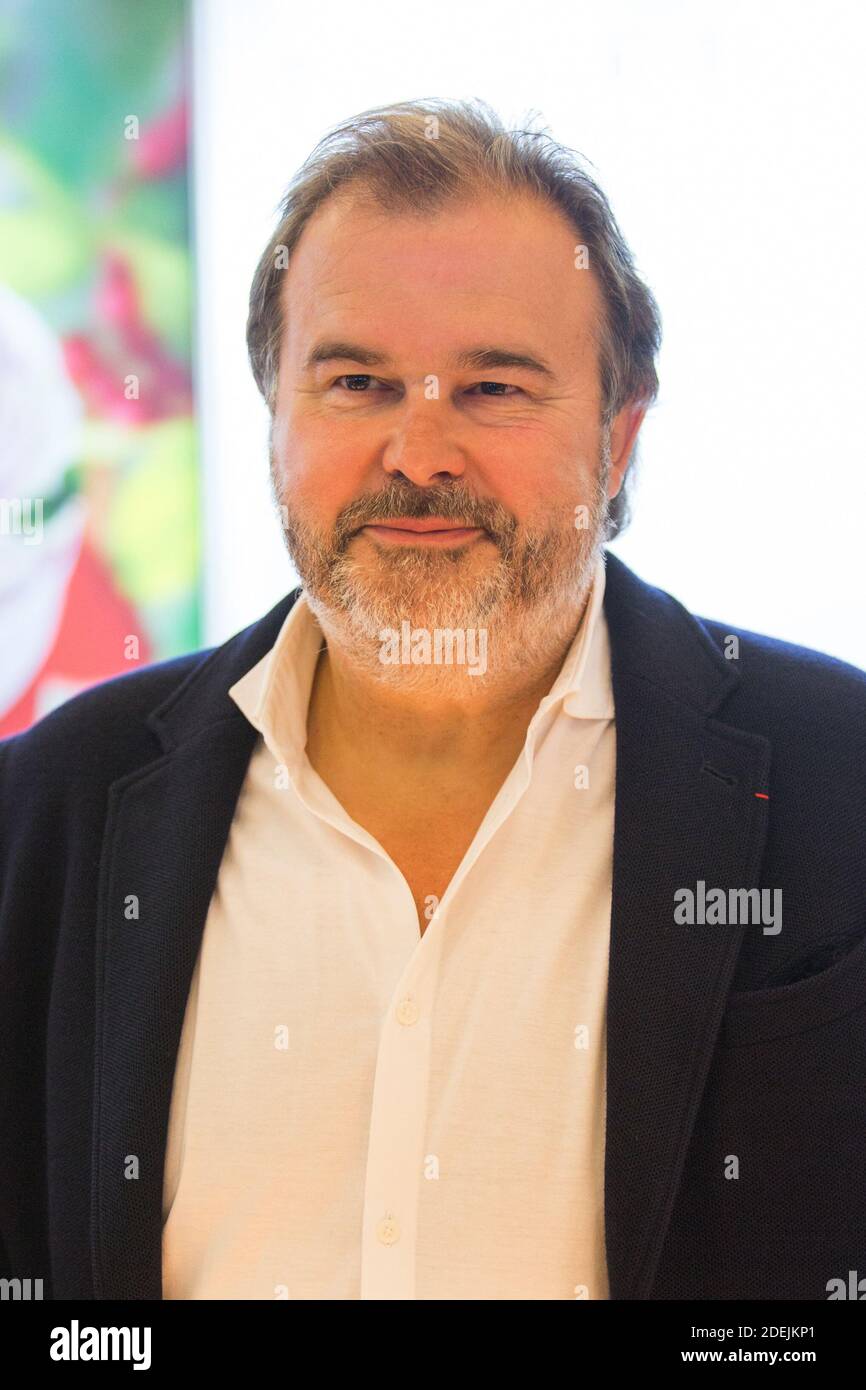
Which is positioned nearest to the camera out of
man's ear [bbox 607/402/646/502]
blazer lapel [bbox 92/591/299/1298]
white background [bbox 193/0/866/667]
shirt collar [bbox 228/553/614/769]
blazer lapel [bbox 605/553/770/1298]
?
blazer lapel [bbox 605/553/770/1298]

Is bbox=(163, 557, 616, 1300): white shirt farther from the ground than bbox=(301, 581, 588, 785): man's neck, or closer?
closer

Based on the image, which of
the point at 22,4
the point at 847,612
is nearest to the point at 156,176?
the point at 22,4

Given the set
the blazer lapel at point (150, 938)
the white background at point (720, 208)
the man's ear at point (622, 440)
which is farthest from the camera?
the white background at point (720, 208)

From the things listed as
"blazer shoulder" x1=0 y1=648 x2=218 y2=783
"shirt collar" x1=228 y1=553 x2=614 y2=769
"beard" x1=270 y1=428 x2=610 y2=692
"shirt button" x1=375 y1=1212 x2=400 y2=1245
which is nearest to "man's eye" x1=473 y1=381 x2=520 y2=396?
"beard" x1=270 y1=428 x2=610 y2=692

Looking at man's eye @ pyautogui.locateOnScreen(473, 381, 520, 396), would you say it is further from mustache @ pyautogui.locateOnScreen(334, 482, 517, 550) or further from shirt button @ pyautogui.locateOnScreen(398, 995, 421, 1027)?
shirt button @ pyautogui.locateOnScreen(398, 995, 421, 1027)

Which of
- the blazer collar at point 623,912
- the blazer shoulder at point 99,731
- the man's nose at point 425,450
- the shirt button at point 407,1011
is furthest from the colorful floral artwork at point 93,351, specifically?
the shirt button at point 407,1011

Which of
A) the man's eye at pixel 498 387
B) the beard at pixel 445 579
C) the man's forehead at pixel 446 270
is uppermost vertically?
the man's forehead at pixel 446 270

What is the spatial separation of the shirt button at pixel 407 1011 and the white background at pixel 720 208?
1.15 meters

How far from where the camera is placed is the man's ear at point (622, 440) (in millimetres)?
1480

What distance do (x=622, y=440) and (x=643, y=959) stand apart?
64 centimetres

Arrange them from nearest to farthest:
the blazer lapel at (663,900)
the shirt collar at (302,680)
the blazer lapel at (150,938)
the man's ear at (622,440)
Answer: the blazer lapel at (663,900), the blazer lapel at (150,938), the shirt collar at (302,680), the man's ear at (622,440)

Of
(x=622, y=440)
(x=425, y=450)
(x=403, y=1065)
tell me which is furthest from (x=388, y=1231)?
(x=622, y=440)

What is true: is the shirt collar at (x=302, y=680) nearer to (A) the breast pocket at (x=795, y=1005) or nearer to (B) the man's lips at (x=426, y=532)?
(B) the man's lips at (x=426, y=532)

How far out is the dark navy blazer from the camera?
113 centimetres
